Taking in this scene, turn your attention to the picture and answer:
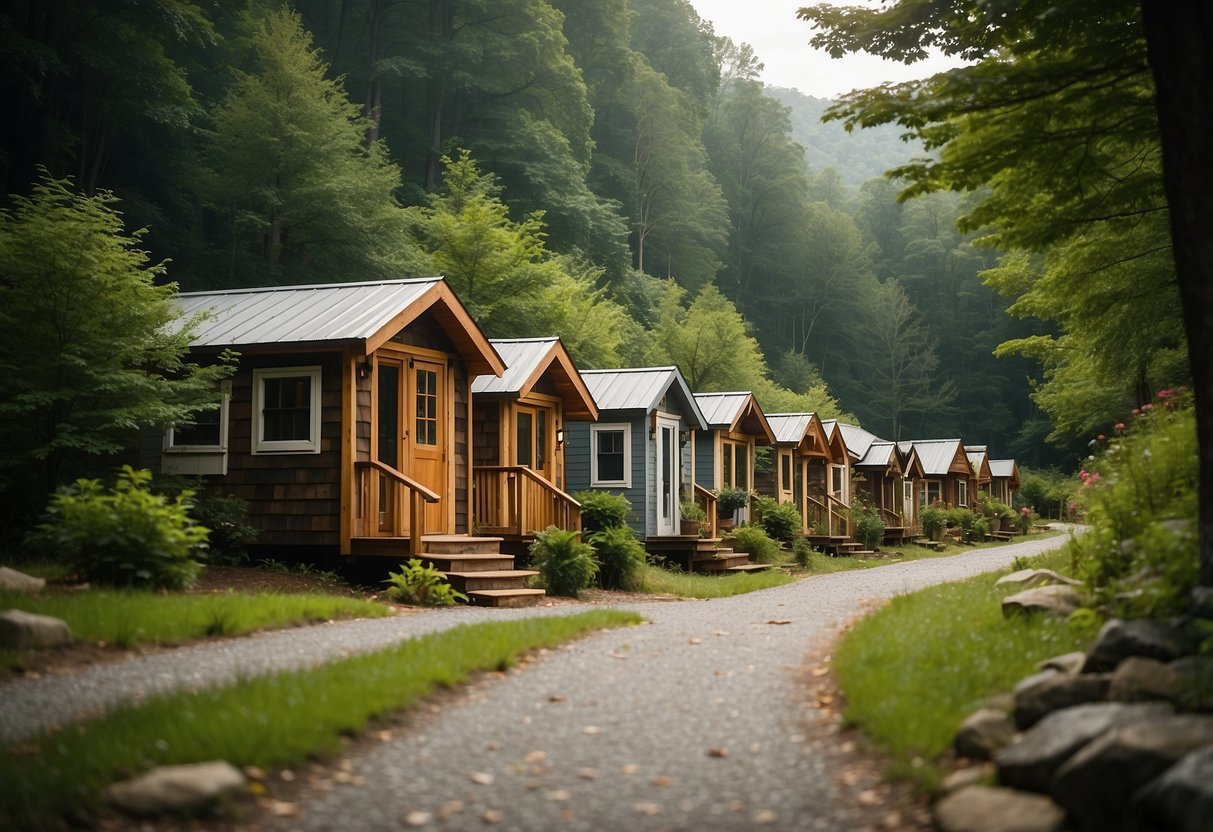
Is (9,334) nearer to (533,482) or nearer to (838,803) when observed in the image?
(533,482)

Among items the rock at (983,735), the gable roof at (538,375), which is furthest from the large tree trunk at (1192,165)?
the gable roof at (538,375)

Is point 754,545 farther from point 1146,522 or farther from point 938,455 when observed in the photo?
point 938,455

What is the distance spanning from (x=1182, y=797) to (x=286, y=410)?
1327 centimetres

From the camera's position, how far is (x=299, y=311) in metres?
17.0

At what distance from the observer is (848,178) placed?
453 feet

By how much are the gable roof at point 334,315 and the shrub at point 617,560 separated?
10.9 ft

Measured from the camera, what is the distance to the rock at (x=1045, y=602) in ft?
29.7

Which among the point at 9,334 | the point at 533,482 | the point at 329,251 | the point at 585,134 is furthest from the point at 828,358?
the point at 9,334

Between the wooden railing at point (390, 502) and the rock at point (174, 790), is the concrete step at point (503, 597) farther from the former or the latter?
the rock at point (174, 790)

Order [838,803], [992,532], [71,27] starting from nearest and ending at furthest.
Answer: [838,803], [71,27], [992,532]

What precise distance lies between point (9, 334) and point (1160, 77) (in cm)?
1311

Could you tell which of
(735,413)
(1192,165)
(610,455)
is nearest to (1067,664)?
(1192,165)

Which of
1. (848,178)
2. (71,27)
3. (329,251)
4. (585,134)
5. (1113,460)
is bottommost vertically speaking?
(1113,460)

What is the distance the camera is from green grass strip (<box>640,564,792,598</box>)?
18.7m
